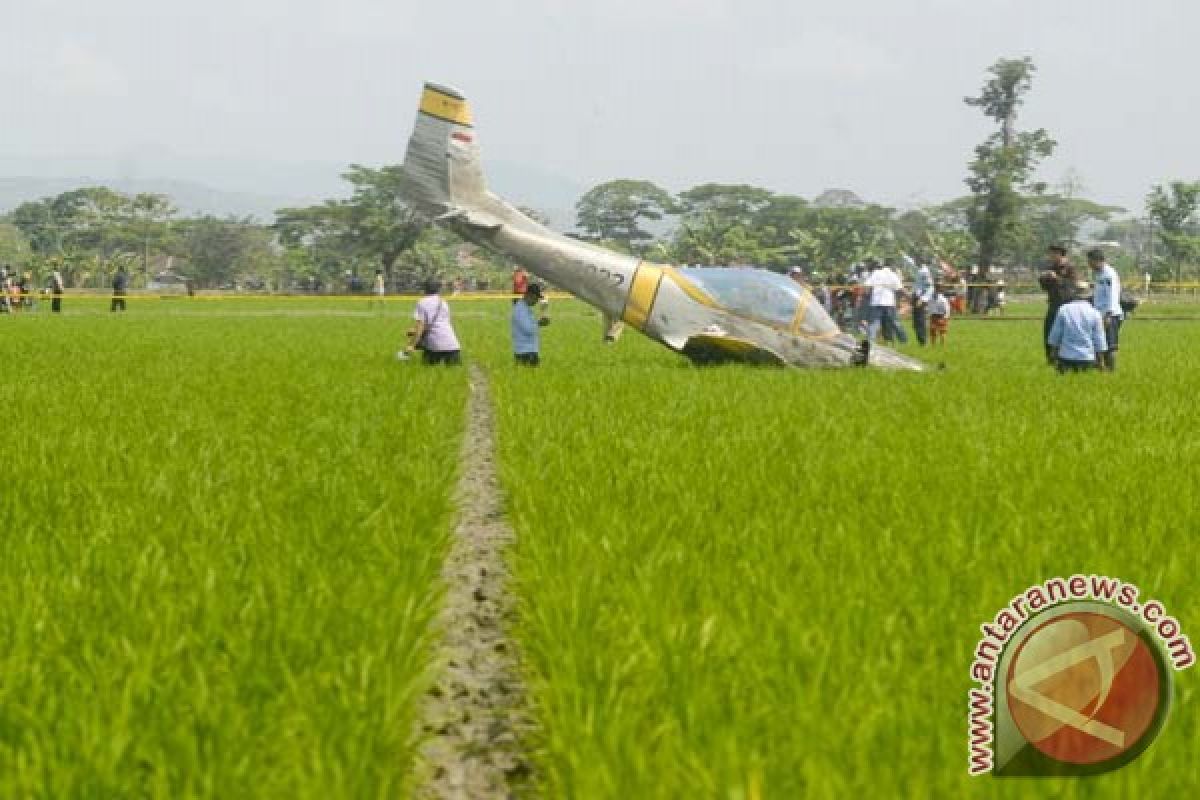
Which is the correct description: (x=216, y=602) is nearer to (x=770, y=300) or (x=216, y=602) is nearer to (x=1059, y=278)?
(x=770, y=300)

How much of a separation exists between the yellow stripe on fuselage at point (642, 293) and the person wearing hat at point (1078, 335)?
15.6 ft

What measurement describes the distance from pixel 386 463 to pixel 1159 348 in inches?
682

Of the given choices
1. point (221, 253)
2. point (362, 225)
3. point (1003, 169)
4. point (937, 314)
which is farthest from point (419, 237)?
point (937, 314)

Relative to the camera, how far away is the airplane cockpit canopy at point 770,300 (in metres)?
12.9

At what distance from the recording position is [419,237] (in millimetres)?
106000

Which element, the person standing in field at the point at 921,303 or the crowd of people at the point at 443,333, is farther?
the person standing in field at the point at 921,303

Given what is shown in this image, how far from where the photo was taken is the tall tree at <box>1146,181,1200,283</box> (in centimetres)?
8106

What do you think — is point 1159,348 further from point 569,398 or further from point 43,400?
point 43,400

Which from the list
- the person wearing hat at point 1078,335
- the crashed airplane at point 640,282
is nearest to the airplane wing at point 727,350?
the crashed airplane at point 640,282

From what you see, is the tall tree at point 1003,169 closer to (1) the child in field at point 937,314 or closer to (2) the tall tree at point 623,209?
(1) the child in field at point 937,314

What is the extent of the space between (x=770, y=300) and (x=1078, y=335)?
348cm

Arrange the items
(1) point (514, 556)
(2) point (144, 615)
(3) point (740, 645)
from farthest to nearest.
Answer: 1. (1) point (514, 556)
2. (2) point (144, 615)
3. (3) point (740, 645)

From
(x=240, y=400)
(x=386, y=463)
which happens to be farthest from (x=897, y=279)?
(x=386, y=463)

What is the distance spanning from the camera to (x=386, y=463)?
18.9 feet
